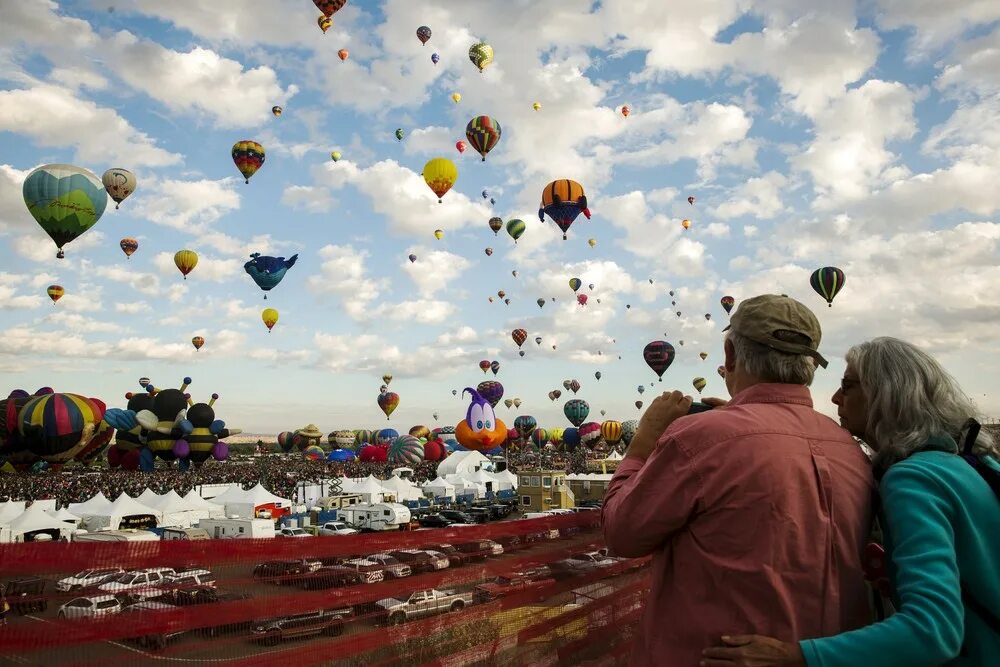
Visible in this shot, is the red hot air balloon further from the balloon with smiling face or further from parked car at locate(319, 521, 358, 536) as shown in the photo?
parked car at locate(319, 521, 358, 536)

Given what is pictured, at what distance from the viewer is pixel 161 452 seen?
42.8m

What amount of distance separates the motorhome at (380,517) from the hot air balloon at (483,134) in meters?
19.2

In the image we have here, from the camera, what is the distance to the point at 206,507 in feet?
79.8

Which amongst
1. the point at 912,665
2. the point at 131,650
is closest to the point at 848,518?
the point at 912,665

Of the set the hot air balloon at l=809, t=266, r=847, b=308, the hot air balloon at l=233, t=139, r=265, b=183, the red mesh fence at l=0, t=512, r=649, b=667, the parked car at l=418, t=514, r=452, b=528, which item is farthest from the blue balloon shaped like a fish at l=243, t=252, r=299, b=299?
the red mesh fence at l=0, t=512, r=649, b=667

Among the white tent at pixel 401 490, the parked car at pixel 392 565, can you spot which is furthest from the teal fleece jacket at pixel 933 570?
the white tent at pixel 401 490

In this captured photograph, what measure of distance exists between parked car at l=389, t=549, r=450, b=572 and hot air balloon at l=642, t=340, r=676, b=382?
124 feet

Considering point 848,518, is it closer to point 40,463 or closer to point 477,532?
point 477,532

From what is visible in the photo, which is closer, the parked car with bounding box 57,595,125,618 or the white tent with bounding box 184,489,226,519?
the parked car with bounding box 57,595,125,618

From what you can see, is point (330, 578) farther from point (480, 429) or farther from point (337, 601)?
point (480, 429)

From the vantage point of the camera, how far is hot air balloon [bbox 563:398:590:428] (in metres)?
58.4

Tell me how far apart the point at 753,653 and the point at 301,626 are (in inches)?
54.6

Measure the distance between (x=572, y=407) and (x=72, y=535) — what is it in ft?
143

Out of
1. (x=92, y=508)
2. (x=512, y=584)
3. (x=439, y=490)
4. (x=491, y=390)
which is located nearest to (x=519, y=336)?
(x=491, y=390)
